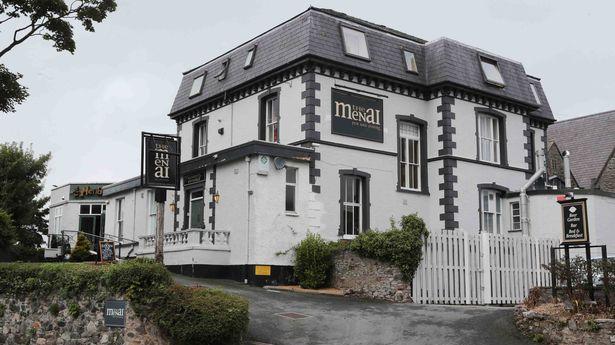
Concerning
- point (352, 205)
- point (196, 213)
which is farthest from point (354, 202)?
point (196, 213)

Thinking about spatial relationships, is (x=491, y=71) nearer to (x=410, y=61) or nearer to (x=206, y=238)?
(x=410, y=61)

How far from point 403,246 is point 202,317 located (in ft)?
24.8

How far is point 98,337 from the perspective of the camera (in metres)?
14.4

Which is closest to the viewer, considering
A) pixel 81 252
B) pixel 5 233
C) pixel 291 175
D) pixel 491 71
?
pixel 5 233

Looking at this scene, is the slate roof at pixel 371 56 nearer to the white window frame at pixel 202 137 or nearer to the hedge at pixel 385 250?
the white window frame at pixel 202 137

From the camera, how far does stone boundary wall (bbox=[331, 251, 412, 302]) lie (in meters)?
18.8

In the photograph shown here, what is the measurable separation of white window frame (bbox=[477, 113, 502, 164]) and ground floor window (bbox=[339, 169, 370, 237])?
5.69 metres

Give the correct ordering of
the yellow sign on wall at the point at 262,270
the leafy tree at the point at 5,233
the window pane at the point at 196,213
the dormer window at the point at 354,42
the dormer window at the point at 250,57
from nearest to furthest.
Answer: the leafy tree at the point at 5,233 → the yellow sign on wall at the point at 262,270 → the dormer window at the point at 354,42 → the window pane at the point at 196,213 → the dormer window at the point at 250,57

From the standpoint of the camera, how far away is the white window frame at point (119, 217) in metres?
32.7

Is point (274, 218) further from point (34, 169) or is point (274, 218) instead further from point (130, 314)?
point (34, 169)

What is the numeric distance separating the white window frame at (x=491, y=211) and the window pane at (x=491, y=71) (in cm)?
468

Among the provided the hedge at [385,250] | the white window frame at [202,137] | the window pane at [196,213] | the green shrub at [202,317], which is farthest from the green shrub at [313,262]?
the white window frame at [202,137]

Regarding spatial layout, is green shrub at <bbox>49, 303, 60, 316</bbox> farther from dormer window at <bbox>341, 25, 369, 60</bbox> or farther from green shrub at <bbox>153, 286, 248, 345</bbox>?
dormer window at <bbox>341, 25, 369, 60</bbox>

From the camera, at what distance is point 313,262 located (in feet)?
69.6
